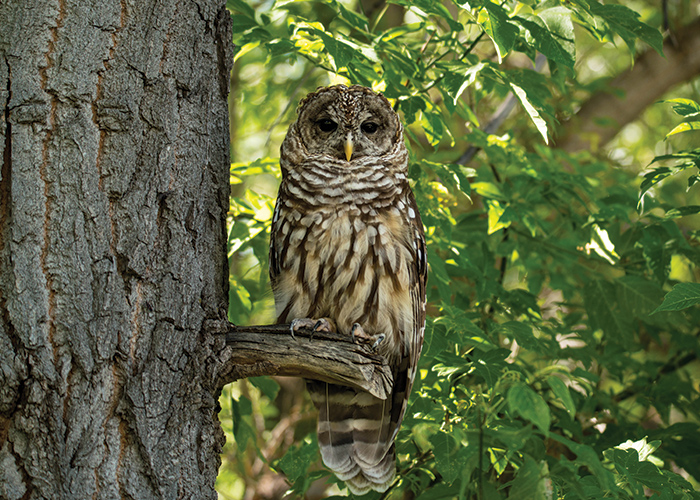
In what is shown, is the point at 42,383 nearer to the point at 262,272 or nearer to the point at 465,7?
the point at 262,272

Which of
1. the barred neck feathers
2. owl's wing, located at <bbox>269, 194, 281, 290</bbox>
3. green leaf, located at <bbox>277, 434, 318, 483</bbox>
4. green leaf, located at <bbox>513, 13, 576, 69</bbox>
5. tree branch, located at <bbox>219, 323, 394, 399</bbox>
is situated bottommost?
green leaf, located at <bbox>277, 434, 318, 483</bbox>

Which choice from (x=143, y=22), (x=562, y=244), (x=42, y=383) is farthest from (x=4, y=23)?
(x=562, y=244)

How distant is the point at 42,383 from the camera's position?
161 centimetres

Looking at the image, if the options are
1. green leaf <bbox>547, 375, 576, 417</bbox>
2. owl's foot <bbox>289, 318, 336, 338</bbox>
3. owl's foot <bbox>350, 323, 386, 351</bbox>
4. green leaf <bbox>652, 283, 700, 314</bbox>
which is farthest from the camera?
owl's foot <bbox>289, 318, 336, 338</bbox>

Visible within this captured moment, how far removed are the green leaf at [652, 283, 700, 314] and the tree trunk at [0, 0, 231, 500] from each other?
144cm

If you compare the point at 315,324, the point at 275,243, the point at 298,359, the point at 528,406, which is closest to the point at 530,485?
the point at 528,406

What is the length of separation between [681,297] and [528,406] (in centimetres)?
60

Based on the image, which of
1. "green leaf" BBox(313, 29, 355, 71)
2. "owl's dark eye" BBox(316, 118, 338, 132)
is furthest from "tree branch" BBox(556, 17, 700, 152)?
"green leaf" BBox(313, 29, 355, 71)

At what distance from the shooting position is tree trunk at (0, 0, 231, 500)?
1618 mm

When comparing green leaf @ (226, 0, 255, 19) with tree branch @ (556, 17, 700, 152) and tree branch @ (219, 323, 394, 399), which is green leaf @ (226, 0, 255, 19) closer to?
tree branch @ (219, 323, 394, 399)

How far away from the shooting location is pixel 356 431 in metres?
2.75

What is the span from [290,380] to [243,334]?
11.4 ft

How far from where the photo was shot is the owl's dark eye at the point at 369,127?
9.02 ft

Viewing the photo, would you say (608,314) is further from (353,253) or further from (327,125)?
(327,125)
